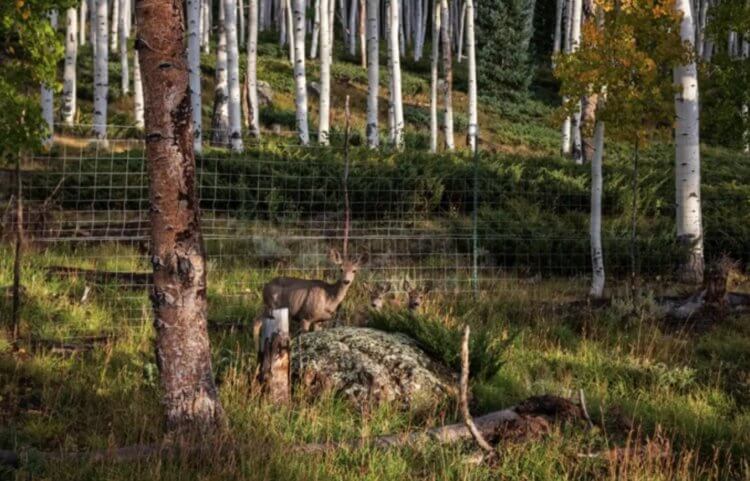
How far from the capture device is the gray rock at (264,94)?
33750mm

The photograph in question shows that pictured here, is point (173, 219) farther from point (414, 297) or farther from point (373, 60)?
point (373, 60)

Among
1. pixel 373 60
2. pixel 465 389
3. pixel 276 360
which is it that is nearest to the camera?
pixel 465 389

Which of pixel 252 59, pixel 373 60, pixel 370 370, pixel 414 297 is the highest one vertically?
pixel 252 59

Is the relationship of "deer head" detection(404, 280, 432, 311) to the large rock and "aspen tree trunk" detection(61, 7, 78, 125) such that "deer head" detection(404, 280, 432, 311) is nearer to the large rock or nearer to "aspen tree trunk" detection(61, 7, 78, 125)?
the large rock

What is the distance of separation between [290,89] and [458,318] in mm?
29350

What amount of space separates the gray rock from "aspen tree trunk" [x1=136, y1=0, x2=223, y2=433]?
29165mm

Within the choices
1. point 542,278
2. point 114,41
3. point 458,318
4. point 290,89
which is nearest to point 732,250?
point 542,278

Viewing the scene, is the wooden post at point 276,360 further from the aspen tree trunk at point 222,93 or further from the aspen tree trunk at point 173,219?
the aspen tree trunk at point 222,93

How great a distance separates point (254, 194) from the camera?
1447 cm

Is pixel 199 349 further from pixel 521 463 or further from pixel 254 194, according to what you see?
pixel 254 194

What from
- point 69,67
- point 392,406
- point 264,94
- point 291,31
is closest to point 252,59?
point 69,67

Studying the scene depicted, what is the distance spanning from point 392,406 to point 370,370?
42cm

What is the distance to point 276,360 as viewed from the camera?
20.4ft

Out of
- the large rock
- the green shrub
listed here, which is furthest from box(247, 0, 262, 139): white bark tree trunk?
the large rock
